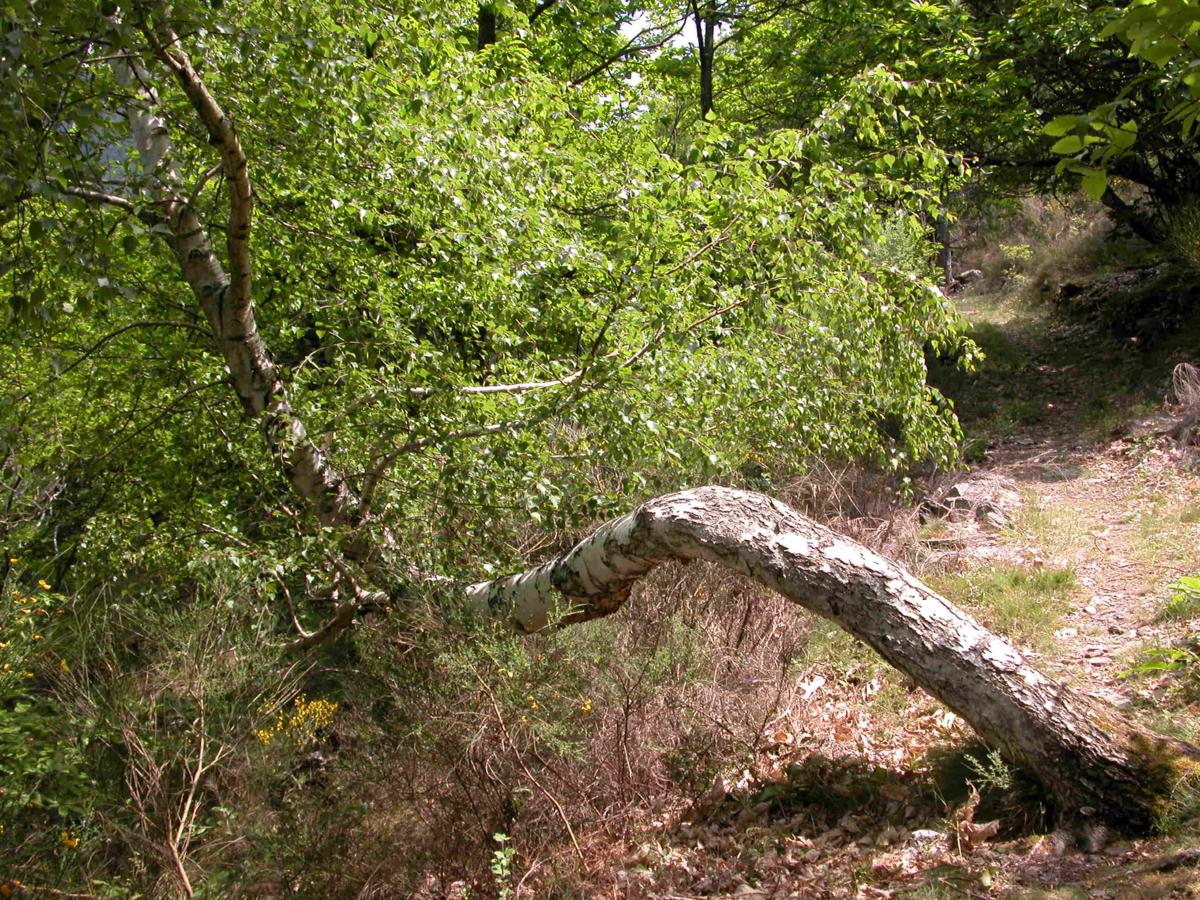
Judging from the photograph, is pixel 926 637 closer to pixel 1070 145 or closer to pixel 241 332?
pixel 1070 145

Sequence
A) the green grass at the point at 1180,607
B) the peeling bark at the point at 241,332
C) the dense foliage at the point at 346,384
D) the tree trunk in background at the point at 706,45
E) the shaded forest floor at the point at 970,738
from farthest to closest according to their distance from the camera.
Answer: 1. the tree trunk in background at the point at 706,45
2. the green grass at the point at 1180,607
3. the peeling bark at the point at 241,332
4. the dense foliage at the point at 346,384
5. the shaded forest floor at the point at 970,738

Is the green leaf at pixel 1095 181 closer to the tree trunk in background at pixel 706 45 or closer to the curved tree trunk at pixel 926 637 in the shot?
the curved tree trunk at pixel 926 637

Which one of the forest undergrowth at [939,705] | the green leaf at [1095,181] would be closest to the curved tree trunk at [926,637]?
the forest undergrowth at [939,705]

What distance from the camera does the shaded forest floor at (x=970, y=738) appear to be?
3889 mm

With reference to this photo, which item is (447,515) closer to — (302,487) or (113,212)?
(302,487)

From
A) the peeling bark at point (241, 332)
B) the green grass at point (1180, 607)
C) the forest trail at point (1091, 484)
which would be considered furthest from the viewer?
the forest trail at point (1091, 484)

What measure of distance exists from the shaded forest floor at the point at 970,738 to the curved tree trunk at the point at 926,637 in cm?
18

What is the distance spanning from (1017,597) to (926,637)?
9.72 ft

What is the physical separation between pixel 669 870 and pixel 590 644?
3.92ft

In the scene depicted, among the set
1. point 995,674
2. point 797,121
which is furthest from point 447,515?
point 797,121

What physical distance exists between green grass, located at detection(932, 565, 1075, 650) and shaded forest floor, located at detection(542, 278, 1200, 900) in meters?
0.01

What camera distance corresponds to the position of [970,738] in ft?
15.8

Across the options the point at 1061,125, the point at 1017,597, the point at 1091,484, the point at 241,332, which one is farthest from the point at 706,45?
the point at 1061,125

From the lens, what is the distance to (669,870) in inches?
175
